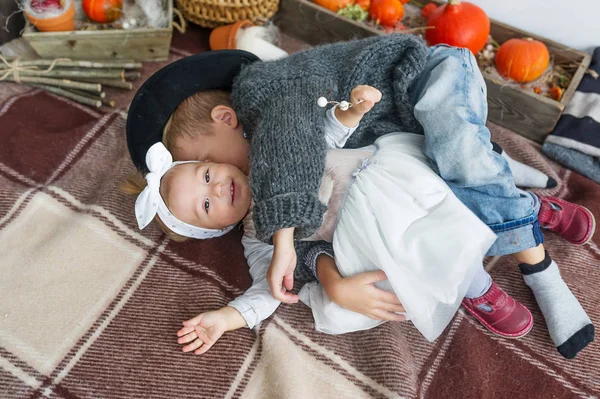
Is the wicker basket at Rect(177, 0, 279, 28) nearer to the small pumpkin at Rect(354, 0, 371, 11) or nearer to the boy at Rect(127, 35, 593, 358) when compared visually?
the small pumpkin at Rect(354, 0, 371, 11)

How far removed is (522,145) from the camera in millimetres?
1829

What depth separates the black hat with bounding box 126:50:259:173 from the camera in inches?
58.0

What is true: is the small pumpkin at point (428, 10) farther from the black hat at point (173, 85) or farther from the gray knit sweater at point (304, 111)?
the black hat at point (173, 85)

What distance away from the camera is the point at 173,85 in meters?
1.48

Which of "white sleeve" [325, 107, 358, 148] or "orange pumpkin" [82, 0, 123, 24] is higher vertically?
"white sleeve" [325, 107, 358, 148]

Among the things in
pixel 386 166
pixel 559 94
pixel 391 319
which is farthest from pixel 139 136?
pixel 559 94

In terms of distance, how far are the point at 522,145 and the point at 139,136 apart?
1278mm

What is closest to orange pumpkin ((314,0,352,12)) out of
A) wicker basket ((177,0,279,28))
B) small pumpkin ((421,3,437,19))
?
wicker basket ((177,0,279,28))

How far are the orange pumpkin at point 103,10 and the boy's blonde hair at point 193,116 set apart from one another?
86 centimetres

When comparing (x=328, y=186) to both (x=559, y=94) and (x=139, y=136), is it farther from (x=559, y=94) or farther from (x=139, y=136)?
(x=559, y=94)

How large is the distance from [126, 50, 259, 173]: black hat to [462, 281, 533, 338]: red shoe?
937 millimetres

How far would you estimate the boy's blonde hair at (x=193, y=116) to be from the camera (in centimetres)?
150

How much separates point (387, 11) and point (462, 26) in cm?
32

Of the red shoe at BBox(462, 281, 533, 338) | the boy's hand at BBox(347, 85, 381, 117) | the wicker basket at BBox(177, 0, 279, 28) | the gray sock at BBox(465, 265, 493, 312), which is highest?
the boy's hand at BBox(347, 85, 381, 117)
